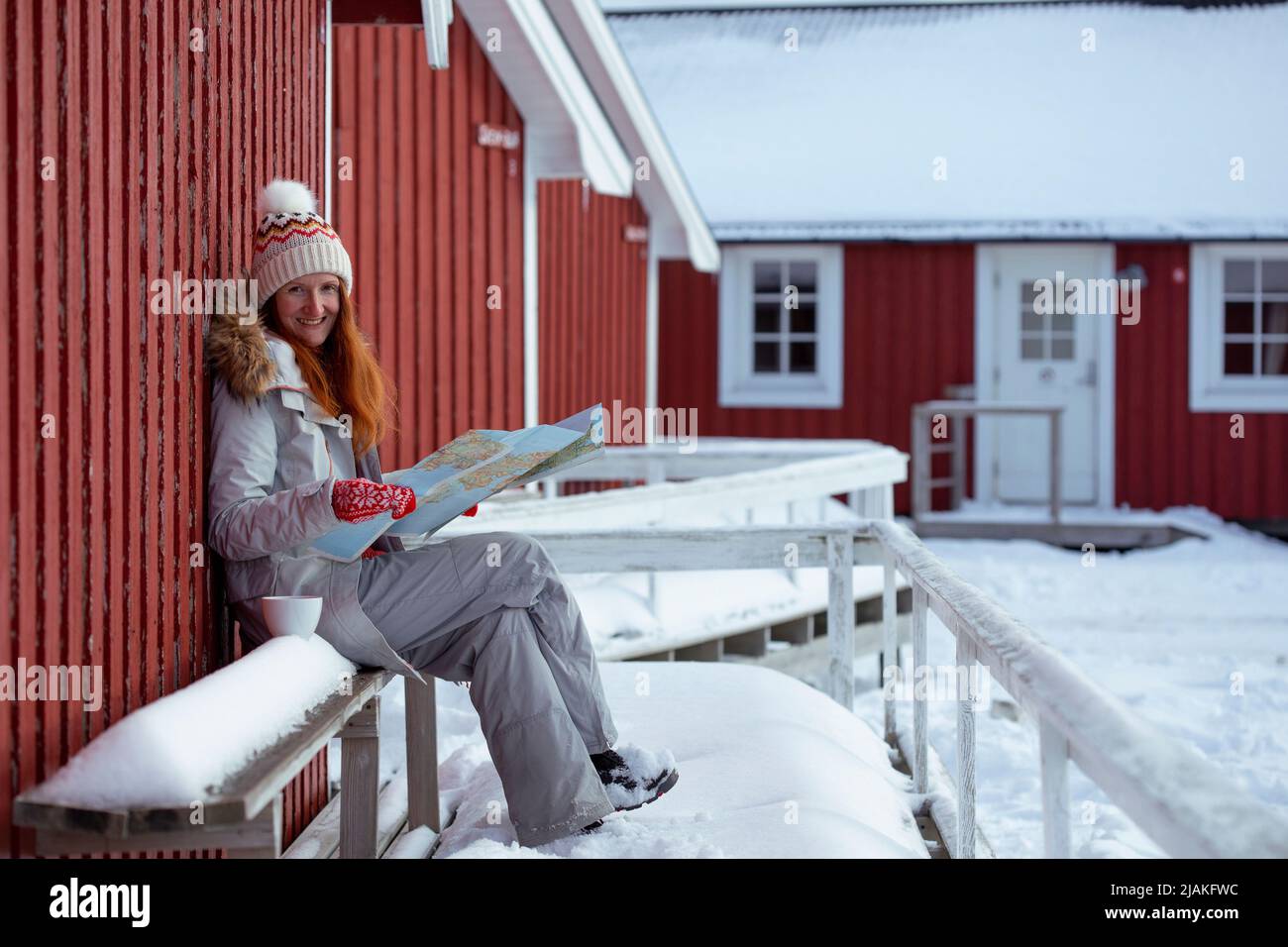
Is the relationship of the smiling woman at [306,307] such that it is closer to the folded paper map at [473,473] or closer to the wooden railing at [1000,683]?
the folded paper map at [473,473]

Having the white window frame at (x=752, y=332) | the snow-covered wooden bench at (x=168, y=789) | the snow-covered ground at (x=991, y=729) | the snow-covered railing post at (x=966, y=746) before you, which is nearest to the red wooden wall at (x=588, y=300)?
the white window frame at (x=752, y=332)

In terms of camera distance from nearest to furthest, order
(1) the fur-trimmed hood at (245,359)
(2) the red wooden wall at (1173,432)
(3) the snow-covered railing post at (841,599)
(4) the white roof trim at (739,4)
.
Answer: (1) the fur-trimmed hood at (245,359) < (3) the snow-covered railing post at (841,599) < (2) the red wooden wall at (1173,432) < (4) the white roof trim at (739,4)

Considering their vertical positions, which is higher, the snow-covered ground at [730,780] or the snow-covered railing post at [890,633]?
the snow-covered railing post at [890,633]

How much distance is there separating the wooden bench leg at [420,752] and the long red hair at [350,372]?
64 cm

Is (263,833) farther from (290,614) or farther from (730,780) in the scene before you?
(730,780)

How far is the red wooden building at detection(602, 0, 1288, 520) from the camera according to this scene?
14.4 meters

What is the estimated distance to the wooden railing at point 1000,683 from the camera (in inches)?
67.4

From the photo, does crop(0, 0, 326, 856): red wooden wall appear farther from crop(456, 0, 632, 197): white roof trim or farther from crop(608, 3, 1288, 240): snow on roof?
crop(608, 3, 1288, 240): snow on roof

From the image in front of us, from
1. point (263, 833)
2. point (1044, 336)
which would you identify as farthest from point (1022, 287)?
point (263, 833)

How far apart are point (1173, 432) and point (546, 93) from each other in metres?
8.34

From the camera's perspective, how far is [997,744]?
5887 millimetres

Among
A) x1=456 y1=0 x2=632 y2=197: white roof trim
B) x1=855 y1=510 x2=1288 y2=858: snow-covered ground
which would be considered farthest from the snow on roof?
x1=456 y1=0 x2=632 y2=197: white roof trim
